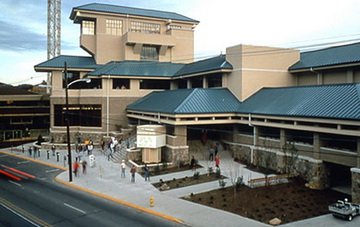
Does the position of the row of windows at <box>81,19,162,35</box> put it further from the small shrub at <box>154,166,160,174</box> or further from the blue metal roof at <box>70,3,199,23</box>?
the small shrub at <box>154,166,160,174</box>

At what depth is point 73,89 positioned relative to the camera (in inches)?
1710

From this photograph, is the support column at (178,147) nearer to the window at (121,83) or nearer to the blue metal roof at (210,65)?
the blue metal roof at (210,65)

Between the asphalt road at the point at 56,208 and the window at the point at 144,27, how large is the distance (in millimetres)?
29968

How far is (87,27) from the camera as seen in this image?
47.8 m

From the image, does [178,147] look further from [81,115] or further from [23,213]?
[81,115]

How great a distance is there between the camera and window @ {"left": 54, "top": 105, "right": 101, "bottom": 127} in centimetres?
4241

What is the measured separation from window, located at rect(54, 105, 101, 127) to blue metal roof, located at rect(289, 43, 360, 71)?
84.8 feet

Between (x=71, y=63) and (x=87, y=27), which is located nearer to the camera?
(x=71, y=63)

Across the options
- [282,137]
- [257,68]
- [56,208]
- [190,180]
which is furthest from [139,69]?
[56,208]

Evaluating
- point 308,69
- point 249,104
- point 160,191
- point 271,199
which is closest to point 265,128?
point 249,104

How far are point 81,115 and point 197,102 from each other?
1996 centimetres

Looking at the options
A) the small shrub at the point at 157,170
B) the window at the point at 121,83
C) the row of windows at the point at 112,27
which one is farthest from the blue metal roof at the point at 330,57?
the row of windows at the point at 112,27

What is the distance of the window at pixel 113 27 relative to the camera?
47.7 meters

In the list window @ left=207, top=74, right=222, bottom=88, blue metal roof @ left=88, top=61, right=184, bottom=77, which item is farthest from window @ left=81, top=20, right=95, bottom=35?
window @ left=207, top=74, right=222, bottom=88
